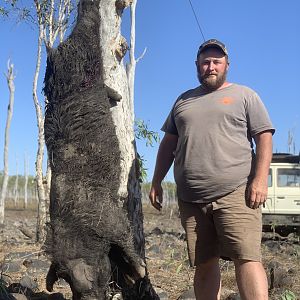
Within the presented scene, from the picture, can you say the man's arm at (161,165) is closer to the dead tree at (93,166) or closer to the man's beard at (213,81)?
the dead tree at (93,166)

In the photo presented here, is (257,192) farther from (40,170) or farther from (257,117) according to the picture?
(40,170)

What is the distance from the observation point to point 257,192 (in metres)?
3.38

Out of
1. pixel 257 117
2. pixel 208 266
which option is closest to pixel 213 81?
pixel 257 117

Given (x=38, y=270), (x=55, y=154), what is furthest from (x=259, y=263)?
(x=38, y=270)

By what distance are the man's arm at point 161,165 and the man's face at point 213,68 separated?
586 mm

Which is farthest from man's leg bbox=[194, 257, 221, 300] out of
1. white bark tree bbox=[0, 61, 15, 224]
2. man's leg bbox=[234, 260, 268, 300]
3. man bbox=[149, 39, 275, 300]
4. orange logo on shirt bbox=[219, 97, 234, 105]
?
white bark tree bbox=[0, 61, 15, 224]

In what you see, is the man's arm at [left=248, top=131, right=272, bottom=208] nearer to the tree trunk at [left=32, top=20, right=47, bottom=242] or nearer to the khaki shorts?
the khaki shorts

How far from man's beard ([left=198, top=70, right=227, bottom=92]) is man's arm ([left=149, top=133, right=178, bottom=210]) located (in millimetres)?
544

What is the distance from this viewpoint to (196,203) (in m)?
3.63

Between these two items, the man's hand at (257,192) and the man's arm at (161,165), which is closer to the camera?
the man's hand at (257,192)

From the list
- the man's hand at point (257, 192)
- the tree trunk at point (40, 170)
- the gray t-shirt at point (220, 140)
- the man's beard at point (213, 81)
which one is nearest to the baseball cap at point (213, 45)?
the man's beard at point (213, 81)

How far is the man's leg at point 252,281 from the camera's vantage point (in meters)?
3.29

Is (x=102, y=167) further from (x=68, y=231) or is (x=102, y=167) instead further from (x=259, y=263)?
(x=259, y=263)

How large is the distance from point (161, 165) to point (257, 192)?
37.1 inches
